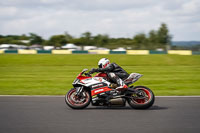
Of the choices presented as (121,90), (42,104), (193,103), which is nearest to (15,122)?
(42,104)

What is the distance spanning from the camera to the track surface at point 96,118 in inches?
224

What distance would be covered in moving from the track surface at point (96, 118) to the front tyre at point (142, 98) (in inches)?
6.8

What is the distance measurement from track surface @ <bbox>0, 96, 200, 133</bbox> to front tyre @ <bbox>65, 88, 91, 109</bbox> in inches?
6.1

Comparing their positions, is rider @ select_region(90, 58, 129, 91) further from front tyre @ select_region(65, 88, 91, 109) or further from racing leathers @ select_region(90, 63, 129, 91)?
front tyre @ select_region(65, 88, 91, 109)

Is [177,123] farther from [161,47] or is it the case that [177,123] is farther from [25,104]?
[161,47]

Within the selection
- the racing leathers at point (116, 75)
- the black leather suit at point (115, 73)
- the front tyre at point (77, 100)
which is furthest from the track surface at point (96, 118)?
the black leather suit at point (115, 73)

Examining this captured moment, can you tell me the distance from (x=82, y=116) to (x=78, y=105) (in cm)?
88

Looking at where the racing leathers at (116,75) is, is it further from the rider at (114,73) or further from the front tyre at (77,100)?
the front tyre at (77,100)

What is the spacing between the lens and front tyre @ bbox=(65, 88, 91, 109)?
7.75m

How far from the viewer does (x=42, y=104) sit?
27.8 ft

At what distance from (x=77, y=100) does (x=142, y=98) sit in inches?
67.2

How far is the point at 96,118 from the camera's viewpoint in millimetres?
6668

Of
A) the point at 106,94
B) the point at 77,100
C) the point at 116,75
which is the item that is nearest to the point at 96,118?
the point at 106,94

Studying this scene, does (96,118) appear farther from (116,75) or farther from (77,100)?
(116,75)
